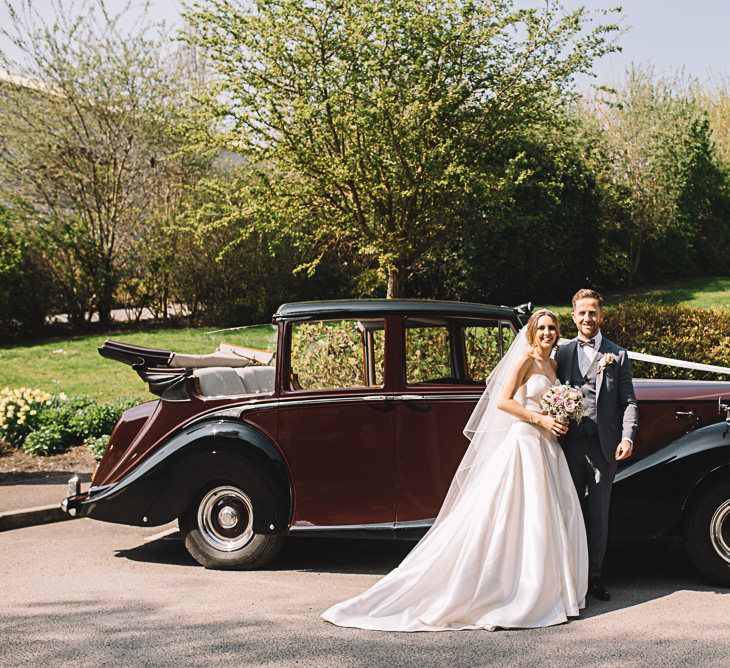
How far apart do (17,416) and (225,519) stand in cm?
531

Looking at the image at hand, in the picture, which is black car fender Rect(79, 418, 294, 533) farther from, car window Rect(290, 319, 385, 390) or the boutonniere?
the boutonniere

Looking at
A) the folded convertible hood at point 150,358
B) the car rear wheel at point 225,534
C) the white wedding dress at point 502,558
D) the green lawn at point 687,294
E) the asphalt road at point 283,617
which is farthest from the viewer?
the green lawn at point 687,294

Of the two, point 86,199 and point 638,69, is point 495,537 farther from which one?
point 638,69

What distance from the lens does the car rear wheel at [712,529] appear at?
539cm

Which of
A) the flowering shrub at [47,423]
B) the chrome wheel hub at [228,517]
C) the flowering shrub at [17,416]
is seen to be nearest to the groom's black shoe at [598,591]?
the chrome wheel hub at [228,517]

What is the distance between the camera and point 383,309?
593 cm

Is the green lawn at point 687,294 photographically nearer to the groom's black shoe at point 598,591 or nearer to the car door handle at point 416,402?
the car door handle at point 416,402

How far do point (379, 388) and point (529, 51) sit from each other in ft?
32.1

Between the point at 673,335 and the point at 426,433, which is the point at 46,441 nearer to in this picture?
the point at 426,433

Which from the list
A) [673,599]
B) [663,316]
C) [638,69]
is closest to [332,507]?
[673,599]

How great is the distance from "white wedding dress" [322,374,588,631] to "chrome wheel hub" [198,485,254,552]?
125cm

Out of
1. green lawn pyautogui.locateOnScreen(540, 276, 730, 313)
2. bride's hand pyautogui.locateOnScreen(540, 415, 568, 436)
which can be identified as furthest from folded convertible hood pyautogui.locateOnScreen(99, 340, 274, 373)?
green lawn pyautogui.locateOnScreen(540, 276, 730, 313)

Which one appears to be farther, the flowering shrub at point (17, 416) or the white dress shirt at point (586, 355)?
the flowering shrub at point (17, 416)

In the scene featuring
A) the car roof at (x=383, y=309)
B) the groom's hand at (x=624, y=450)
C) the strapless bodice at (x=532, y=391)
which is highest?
the car roof at (x=383, y=309)
